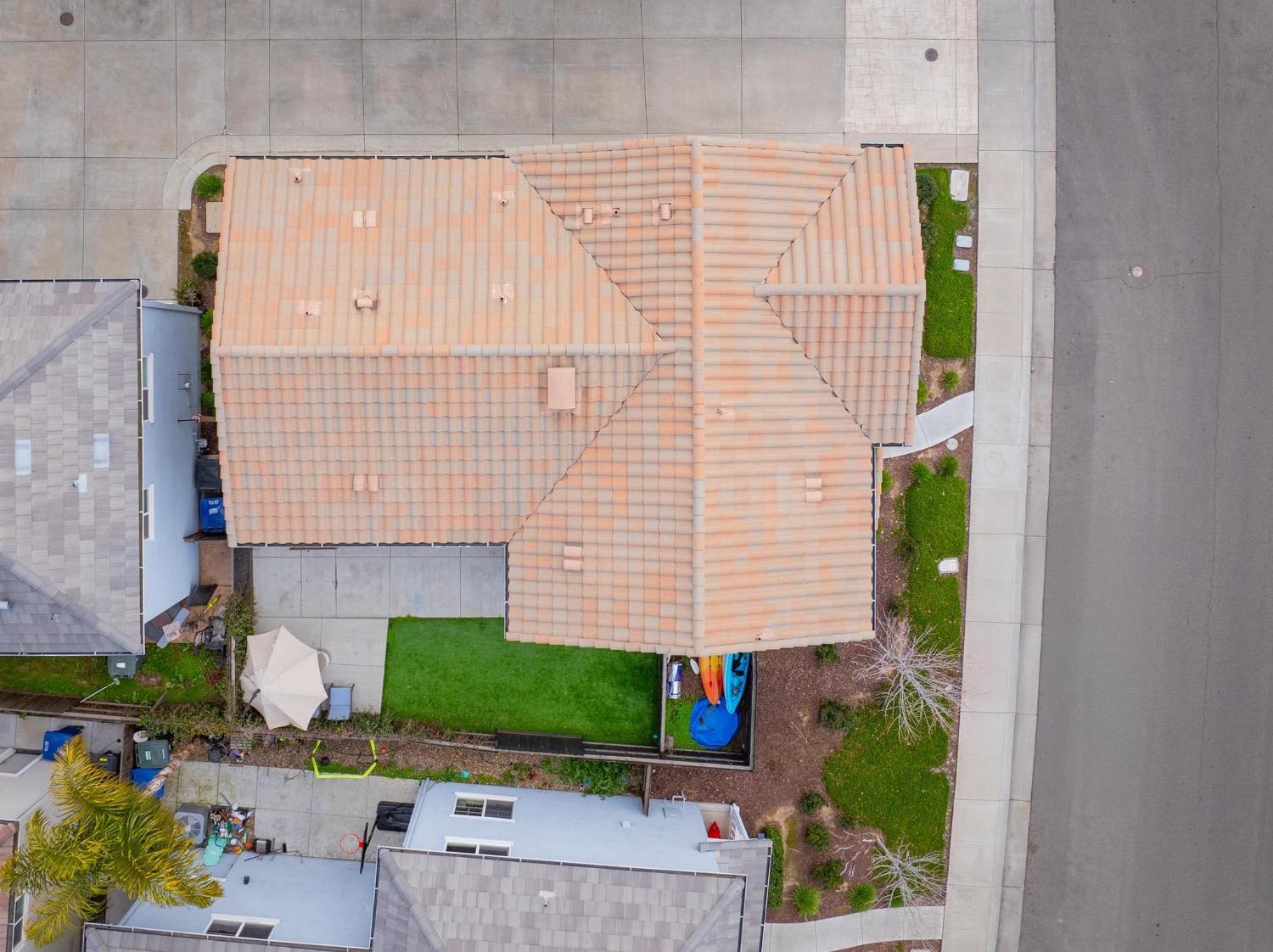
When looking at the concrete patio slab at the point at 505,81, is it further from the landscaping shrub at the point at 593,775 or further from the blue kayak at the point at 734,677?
the landscaping shrub at the point at 593,775

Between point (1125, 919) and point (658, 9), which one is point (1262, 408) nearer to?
point (1125, 919)

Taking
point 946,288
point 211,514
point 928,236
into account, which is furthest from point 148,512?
point 946,288

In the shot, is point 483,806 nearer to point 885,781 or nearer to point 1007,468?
point 885,781

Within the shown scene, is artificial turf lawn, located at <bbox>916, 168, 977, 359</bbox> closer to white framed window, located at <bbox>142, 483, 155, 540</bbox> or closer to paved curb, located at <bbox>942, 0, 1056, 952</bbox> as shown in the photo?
paved curb, located at <bbox>942, 0, 1056, 952</bbox>

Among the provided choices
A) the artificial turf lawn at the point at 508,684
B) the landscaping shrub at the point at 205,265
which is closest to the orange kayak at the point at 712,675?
the artificial turf lawn at the point at 508,684

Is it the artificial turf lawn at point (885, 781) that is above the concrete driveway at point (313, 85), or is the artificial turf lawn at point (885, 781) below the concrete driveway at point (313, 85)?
below

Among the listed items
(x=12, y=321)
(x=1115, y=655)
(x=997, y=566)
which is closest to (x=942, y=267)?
(x=997, y=566)
